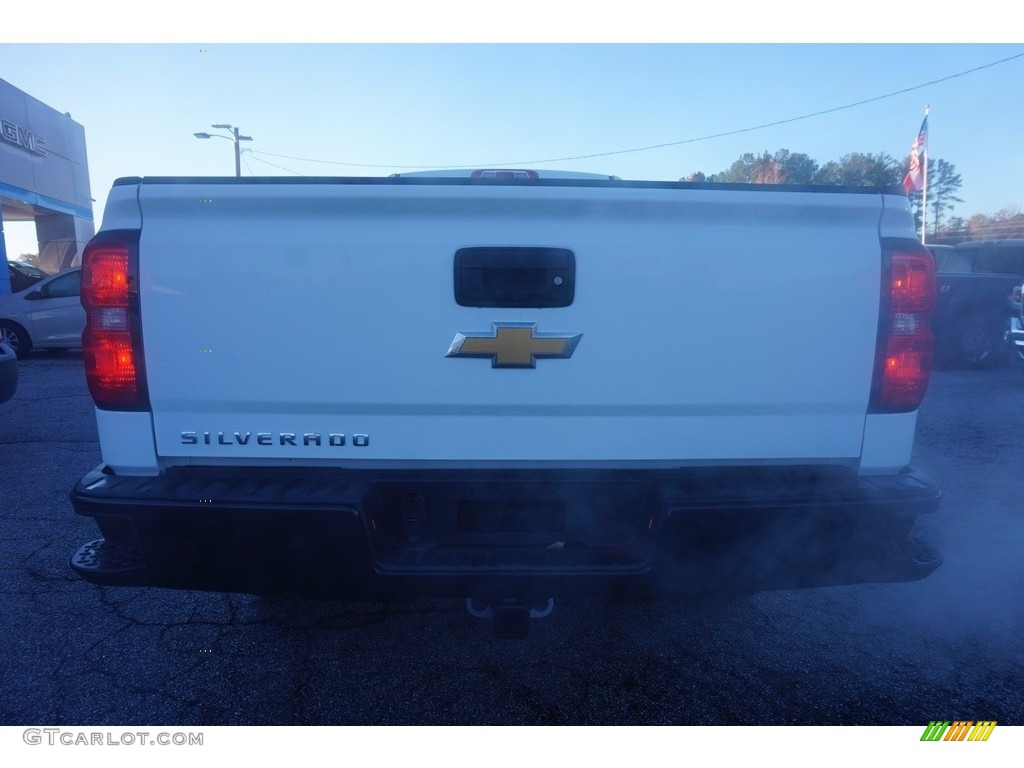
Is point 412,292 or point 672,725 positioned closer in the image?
point 412,292

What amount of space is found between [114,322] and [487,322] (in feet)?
3.53

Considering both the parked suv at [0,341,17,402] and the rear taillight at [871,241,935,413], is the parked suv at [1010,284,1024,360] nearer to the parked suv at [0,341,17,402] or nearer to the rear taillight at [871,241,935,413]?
the rear taillight at [871,241,935,413]

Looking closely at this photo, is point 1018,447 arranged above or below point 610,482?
below

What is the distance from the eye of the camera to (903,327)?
197 cm

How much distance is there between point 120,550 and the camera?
205 cm

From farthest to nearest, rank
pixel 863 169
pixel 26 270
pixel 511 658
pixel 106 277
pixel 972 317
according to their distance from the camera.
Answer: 1. pixel 863 169
2. pixel 26 270
3. pixel 972 317
4. pixel 511 658
5. pixel 106 277

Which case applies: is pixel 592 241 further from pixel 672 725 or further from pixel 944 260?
pixel 944 260

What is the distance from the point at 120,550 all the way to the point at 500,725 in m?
1.34

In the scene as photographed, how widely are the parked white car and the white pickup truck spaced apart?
11.0 meters

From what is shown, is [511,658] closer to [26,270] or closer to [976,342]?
[976,342]

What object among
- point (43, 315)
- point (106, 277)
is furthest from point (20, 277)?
point (106, 277)

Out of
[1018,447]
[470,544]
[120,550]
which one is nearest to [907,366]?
[470,544]

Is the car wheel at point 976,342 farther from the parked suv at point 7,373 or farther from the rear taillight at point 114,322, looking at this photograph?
the parked suv at point 7,373

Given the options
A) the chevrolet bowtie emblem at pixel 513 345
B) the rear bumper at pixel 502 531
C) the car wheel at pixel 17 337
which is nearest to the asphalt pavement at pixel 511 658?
the rear bumper at pixel 502 531
